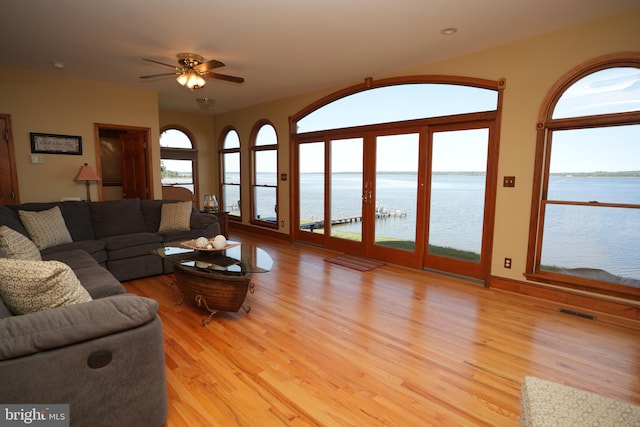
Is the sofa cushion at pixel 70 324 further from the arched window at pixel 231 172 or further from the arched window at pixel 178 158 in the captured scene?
the arched window at pixel 178 158

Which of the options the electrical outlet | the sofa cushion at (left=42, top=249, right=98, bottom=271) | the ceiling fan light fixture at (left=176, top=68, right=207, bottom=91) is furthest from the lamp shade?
the electrical outlet

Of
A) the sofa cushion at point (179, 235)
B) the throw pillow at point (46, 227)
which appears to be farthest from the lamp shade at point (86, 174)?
the sofa cushion at point (179, 235)

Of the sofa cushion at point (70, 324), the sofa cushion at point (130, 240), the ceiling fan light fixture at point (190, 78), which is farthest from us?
the sofa cushion at point (130, 240)

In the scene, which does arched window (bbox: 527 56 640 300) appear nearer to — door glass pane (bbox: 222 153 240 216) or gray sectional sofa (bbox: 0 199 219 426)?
gray sectional sofa (bbox: 0 199 219 426)

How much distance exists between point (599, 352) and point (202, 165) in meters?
7.94

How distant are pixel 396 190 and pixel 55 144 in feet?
17.0

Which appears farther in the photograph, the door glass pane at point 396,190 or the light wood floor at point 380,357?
the door glass pane at point 396,190

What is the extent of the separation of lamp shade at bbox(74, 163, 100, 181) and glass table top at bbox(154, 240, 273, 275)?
231 cm

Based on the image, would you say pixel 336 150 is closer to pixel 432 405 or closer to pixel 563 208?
pixel 563 208

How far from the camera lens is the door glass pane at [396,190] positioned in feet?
15.4

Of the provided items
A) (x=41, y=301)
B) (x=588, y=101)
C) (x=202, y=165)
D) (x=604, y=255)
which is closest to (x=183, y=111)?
(x=202, y=165)

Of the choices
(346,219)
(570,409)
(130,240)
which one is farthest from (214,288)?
(346,219)

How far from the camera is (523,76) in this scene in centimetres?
354

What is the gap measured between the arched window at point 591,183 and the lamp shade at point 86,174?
6028 mm
